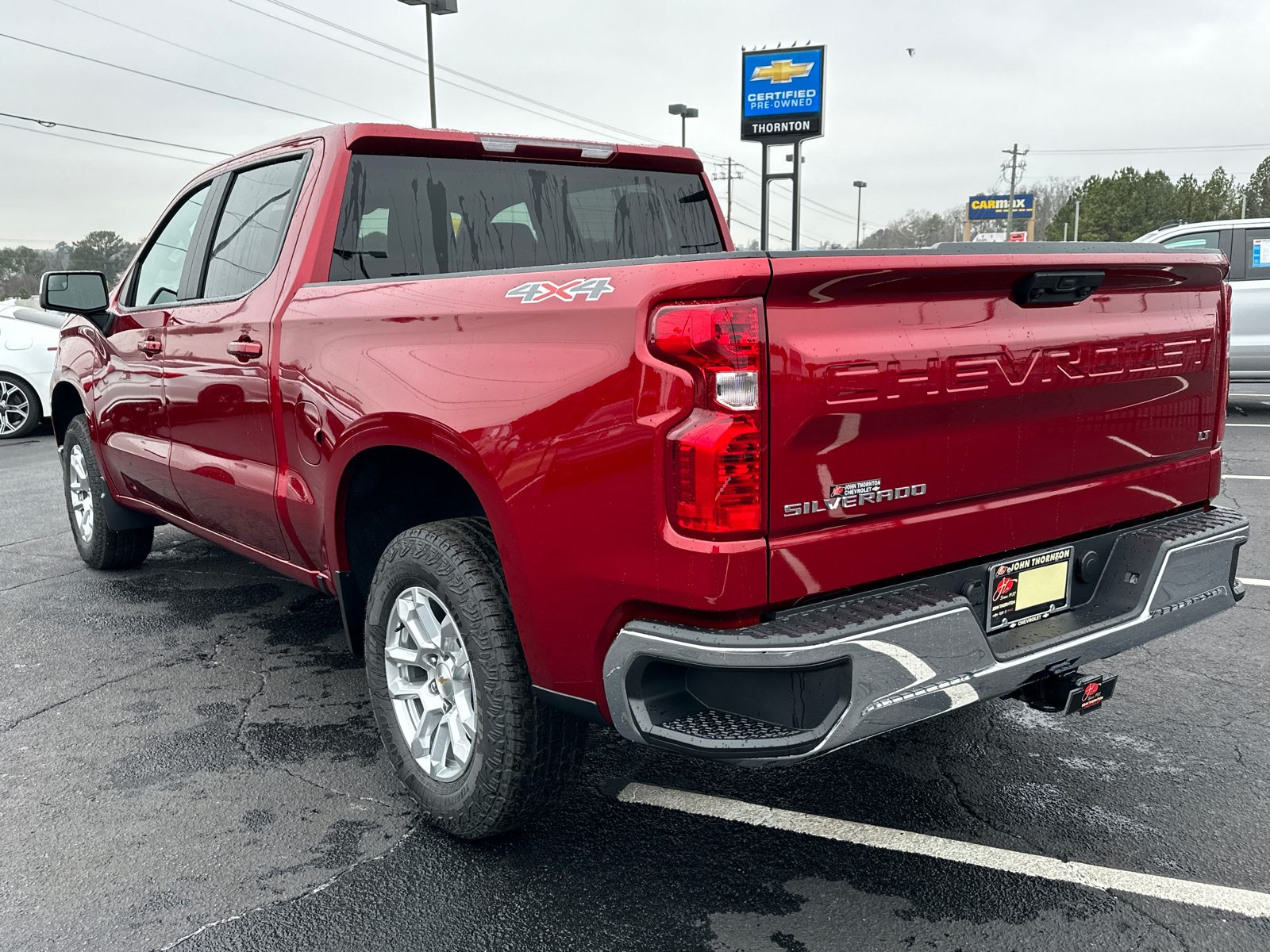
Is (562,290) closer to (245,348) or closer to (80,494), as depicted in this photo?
(245,348)

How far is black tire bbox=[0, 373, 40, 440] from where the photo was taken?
12320mm

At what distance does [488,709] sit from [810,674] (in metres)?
0.90

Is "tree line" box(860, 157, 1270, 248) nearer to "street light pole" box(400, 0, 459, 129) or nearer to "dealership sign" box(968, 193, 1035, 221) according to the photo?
"dealership sign" box(968, 193, 1035, 221)

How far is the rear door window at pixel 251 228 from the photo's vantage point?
12.2 feet

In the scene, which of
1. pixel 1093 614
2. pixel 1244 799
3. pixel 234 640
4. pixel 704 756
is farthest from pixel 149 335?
pixel 1244 799

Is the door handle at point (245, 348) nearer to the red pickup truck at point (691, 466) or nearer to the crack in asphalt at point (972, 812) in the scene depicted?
the red pickup truck at point (691, 466)

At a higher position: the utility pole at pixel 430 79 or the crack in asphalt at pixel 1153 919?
the utility pole at pixel 430 79

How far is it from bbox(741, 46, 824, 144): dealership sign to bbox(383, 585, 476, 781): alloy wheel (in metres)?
Result: 25.4

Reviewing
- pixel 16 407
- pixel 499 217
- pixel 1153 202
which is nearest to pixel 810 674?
pixel 499 217

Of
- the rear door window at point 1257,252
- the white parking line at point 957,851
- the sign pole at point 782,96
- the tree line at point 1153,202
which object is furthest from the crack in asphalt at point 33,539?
the tree line at point 1153,202

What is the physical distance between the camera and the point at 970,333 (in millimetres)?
2373

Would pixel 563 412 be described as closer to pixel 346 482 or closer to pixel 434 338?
pixel 434 338

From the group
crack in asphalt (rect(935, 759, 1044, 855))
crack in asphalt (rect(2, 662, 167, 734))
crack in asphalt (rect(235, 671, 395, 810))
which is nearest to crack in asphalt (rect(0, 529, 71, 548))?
crack in asphalt (rect(2, 662, 167, 734))

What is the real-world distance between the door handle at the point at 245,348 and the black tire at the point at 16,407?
10.4 meters
